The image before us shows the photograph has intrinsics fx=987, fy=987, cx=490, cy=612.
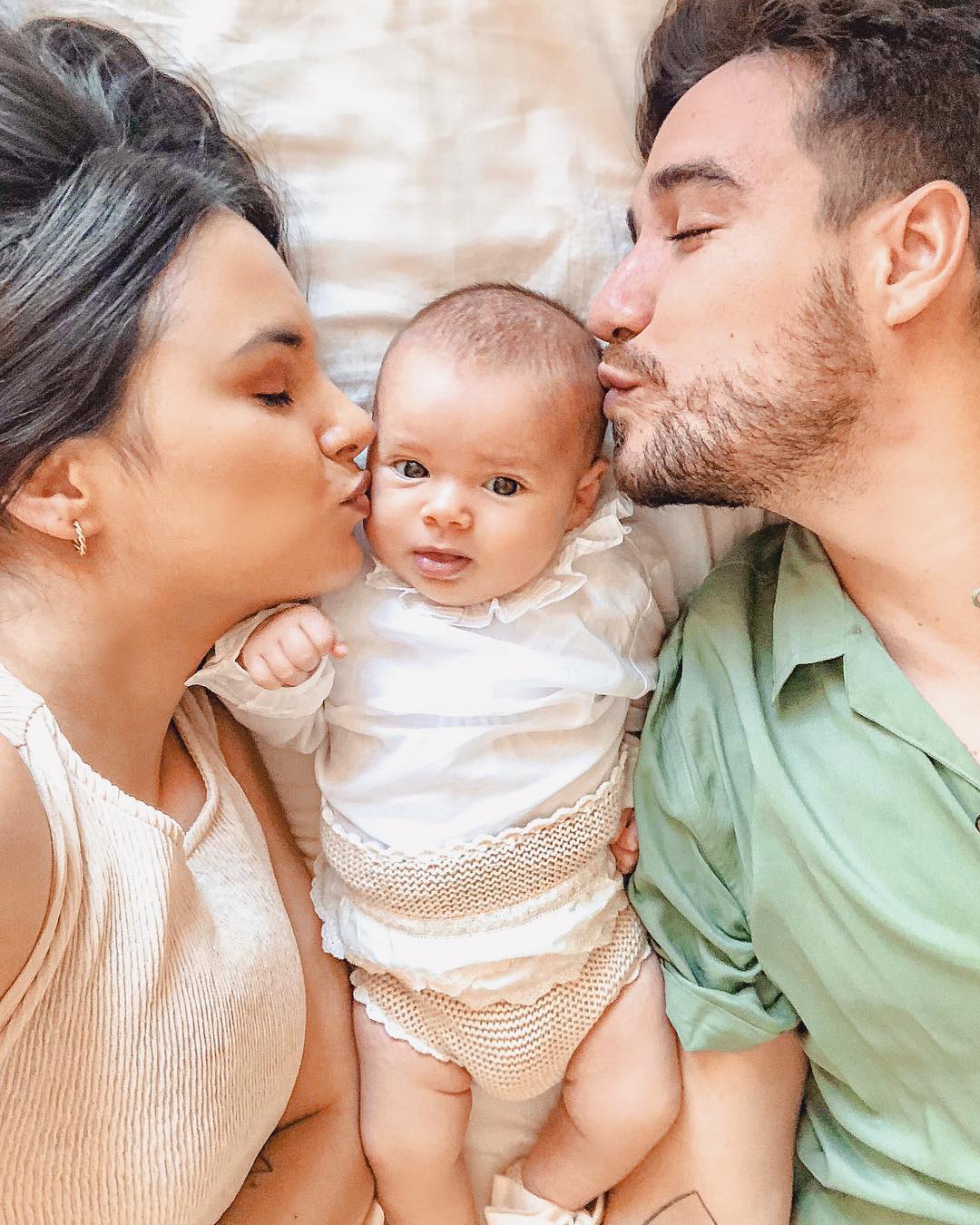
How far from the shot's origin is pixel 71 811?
3.28ft

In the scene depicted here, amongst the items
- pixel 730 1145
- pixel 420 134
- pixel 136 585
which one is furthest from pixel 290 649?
pixel 730 1145

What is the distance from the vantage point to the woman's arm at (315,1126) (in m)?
1.30

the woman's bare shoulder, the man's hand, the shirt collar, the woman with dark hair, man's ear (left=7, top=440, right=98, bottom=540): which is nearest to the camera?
the woman's bare shoulder

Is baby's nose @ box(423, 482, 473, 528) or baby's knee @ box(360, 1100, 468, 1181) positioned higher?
baby's nose @ box(423, 482, 473, 528)

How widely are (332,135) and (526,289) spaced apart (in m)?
0.35

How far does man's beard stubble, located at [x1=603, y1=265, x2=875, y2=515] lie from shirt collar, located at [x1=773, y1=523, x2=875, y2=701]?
0.10 metres

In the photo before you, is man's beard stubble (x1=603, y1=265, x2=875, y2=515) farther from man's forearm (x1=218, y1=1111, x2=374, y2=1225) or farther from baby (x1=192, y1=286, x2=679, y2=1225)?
man's forearm (x1=218, y1=1111, x2=374, y2=1225)

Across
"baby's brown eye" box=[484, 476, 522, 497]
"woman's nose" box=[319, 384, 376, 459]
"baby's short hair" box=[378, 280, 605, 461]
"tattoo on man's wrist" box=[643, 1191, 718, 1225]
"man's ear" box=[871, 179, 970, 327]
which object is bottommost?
"tattoo on man's wrist" box=[643, 1191, 718, 1225]

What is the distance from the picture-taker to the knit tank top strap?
36.0 inches

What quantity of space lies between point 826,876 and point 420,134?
3.76ft

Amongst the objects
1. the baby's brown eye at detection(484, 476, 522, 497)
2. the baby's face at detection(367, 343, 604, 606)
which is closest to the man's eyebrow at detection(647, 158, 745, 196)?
the baby's face at detection(367, 343, 604, 606)

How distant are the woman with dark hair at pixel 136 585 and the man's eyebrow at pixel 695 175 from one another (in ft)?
1.64

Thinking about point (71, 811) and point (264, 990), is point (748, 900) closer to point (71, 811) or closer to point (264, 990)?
point (264, 990)

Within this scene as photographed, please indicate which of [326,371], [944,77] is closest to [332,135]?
[326,371]
